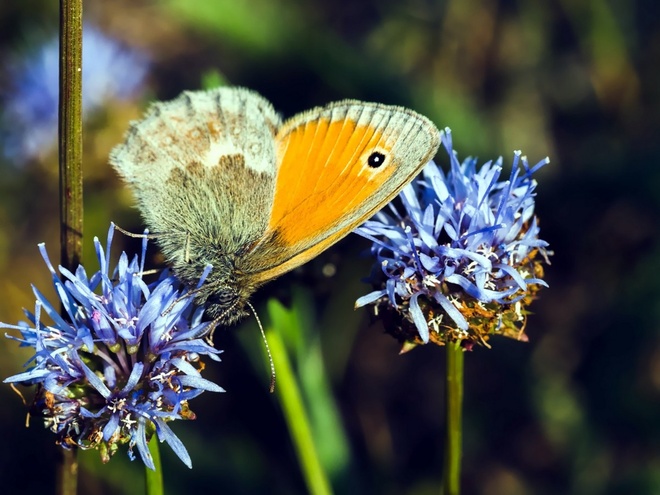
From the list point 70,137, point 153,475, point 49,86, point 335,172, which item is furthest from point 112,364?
point 49,86

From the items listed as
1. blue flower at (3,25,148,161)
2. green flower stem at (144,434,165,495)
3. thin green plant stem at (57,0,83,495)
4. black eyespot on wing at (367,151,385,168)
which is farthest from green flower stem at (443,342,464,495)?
blue flower at (3,25,148,161)

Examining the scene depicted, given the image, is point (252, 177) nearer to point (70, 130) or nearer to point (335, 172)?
point (335, 172)

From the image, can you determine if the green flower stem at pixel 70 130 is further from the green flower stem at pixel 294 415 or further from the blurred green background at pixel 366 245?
the blurred green background at pixel 366 245

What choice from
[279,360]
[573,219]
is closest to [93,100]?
[279,360]

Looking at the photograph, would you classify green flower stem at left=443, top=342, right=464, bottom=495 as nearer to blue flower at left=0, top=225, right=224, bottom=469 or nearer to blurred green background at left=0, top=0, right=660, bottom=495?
blue flower at left=0, top=225, right=224, bottom=469

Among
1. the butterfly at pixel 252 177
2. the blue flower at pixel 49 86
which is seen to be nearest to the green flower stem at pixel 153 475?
the butterfly at pixel 252 177

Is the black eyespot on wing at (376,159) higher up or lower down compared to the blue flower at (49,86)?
lower down
